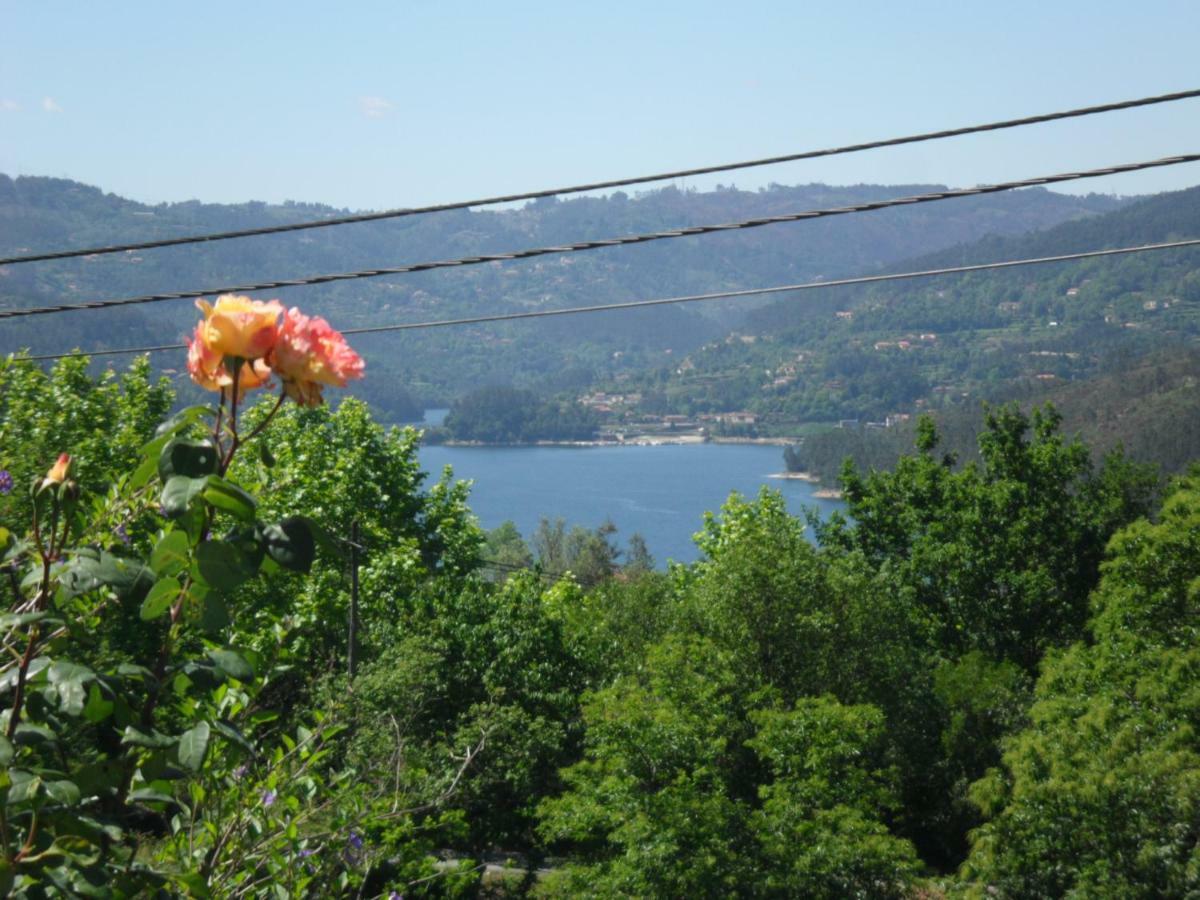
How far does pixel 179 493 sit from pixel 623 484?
147m

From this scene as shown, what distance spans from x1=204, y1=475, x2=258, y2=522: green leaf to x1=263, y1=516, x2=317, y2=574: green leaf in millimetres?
48

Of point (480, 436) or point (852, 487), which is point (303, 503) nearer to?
point (852, 487)

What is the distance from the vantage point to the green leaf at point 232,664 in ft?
6.73

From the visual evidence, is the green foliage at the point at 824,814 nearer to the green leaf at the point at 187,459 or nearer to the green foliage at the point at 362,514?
the green foliage at the point at 362,514

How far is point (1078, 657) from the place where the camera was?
1766cm

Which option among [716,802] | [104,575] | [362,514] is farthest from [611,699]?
[362,514]

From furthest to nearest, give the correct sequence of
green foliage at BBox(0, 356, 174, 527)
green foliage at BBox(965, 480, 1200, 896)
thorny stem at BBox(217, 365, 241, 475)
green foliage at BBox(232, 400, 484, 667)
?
green foliage at BBox(0, 356, 174, 527), green foliage at BBox(232, 400, 484, 667), green foliage at BBox(965, 480, 1200, 896), thorny stem at BBox(217, 365, 241, 475)

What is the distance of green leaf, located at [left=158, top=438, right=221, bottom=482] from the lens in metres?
1.90

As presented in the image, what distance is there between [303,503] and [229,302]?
79.5 ft

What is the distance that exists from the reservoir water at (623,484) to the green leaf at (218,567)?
84.0 meters

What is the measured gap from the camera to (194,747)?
2.03 meters

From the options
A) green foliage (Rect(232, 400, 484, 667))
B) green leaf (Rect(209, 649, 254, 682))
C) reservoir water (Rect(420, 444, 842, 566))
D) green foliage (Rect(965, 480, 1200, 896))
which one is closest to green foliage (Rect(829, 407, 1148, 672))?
green foliage (Rect(965, 480, 1200, 896))

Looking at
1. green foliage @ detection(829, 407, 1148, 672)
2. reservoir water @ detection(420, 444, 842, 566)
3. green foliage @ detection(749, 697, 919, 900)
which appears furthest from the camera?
reservoir water @ detection(420, 444, 842, 566)

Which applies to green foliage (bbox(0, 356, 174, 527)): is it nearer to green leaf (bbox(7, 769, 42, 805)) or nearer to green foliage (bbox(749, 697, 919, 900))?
green foliage (bbox(749, 697, 919, 900))
